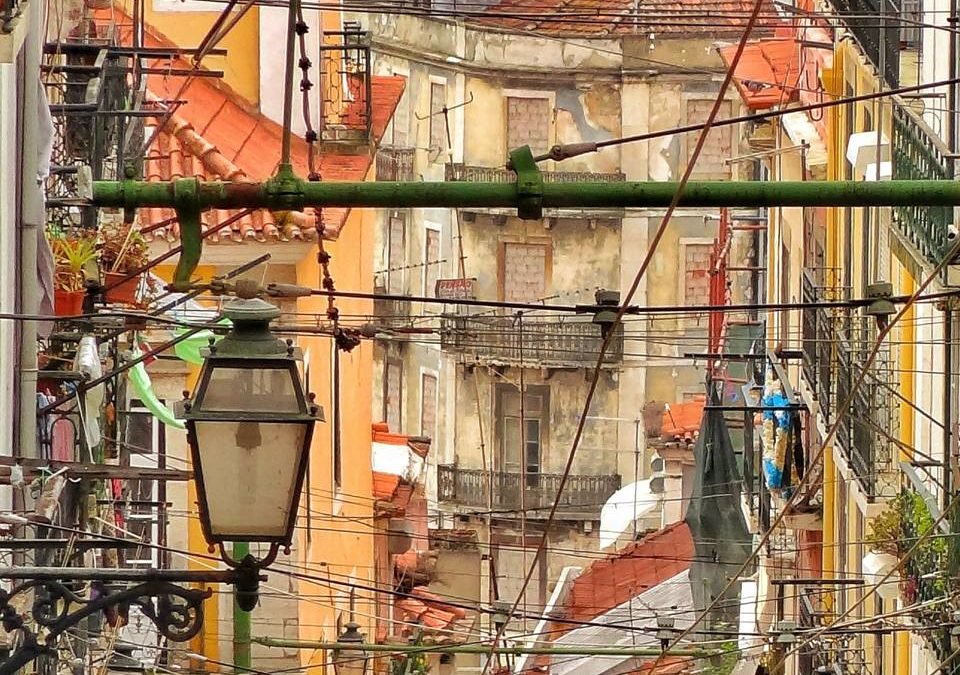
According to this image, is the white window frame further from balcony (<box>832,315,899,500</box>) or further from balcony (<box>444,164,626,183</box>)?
balcony (<box>832,315,899,500</box>)

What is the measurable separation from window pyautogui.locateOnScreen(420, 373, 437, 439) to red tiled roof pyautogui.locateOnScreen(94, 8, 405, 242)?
2359cm

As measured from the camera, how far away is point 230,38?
2723 centimetres

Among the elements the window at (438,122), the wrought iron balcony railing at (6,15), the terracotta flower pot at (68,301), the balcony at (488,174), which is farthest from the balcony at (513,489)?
the wrought iron balcony railing at (6,15)

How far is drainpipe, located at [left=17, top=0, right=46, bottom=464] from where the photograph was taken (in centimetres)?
1520

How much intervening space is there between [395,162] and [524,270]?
7.80m

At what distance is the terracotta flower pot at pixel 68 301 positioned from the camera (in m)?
16.5

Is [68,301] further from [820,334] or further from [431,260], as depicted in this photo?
[431,260]

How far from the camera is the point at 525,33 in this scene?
183ft

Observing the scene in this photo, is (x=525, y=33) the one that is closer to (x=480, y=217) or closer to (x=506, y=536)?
(x=480, y=217)

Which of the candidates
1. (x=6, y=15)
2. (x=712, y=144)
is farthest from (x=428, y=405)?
(x=6, y=15)

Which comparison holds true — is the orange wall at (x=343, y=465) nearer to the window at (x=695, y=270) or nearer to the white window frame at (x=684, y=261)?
the window at (x=695, y=270)

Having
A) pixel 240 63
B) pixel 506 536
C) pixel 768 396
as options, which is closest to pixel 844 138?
pixel 768 396

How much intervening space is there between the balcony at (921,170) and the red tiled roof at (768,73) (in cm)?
1305

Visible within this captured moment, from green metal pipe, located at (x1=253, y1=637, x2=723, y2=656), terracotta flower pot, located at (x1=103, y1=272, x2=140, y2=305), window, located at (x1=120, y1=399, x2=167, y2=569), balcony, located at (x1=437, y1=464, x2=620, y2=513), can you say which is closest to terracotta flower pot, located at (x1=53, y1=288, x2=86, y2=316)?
terracotta flower pot, located at (x1=103, y1=272, x2=140, y2=305)
